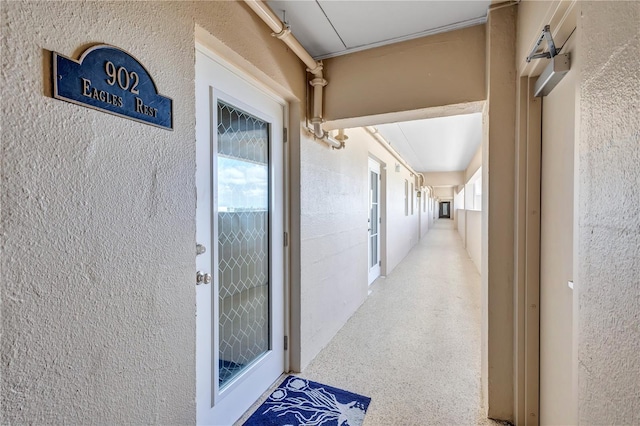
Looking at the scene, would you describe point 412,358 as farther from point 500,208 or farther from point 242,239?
point 242,239

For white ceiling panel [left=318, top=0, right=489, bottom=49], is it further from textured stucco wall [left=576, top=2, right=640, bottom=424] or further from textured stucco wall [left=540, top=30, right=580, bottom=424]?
textured stucco wall [left=576, top=2, right=640, bottom=424]

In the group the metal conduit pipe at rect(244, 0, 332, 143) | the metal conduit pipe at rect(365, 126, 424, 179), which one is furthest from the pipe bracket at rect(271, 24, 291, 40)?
the metal conduit pipe at rect(365, 126, 424, 179)

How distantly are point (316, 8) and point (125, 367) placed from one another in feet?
6.91

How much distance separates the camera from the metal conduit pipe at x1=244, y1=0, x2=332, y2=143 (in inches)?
61.4

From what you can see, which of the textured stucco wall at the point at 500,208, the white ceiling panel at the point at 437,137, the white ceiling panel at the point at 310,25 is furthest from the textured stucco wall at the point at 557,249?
the white ceiling panel at the point at 437,137

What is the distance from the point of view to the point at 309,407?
1.88m

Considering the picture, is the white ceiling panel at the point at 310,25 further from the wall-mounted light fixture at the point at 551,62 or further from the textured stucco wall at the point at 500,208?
the wall-mounted light fixture at the point at 551,62

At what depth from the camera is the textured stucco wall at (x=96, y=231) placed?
0.74 meters

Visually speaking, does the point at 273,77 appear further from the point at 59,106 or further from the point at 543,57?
the point at 543,57

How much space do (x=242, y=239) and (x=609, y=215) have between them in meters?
1.70

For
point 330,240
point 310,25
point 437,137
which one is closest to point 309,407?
point 330,240

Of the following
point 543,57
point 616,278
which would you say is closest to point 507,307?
point 616,278

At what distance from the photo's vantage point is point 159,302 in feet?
3.68

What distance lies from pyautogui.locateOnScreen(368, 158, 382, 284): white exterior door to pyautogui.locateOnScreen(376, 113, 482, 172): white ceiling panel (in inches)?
26.8
